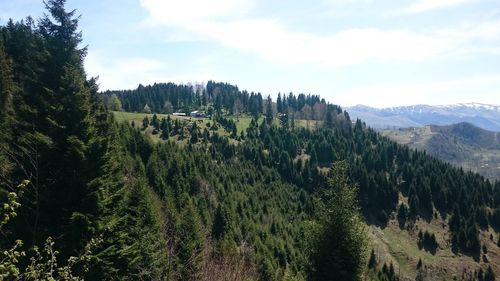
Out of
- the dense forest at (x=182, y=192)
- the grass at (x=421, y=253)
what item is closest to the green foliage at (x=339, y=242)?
the dense forest at (x=182, y=192)

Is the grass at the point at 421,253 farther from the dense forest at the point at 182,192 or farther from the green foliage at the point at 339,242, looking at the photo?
the green foliage at the point at 339,242

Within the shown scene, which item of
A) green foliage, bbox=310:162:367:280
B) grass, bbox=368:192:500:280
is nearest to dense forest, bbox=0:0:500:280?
green foliage, bbox=310:162:367:280

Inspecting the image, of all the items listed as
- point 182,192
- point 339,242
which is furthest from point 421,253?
point 339,242

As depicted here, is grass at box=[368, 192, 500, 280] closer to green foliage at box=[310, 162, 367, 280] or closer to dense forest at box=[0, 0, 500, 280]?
dense forest at box=[0, 0, 500, 280]

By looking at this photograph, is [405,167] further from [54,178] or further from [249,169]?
[54,178]

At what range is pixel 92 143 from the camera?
1734cm

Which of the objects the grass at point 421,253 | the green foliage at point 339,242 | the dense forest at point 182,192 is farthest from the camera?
the grass at point 421,253

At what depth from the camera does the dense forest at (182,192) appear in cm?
1628

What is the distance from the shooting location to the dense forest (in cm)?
1628

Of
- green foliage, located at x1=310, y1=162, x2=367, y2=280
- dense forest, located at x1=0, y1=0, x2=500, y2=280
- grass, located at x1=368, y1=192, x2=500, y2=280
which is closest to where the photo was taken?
dense forest, located at x1=0, y1=0, x2=500, y2=280

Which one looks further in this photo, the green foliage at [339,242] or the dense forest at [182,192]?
the green foliage at [339,242]

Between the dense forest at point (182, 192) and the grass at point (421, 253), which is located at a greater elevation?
the dense forest at point (182, 192)

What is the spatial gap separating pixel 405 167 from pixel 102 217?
440 feet

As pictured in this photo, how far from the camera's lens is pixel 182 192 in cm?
7988
